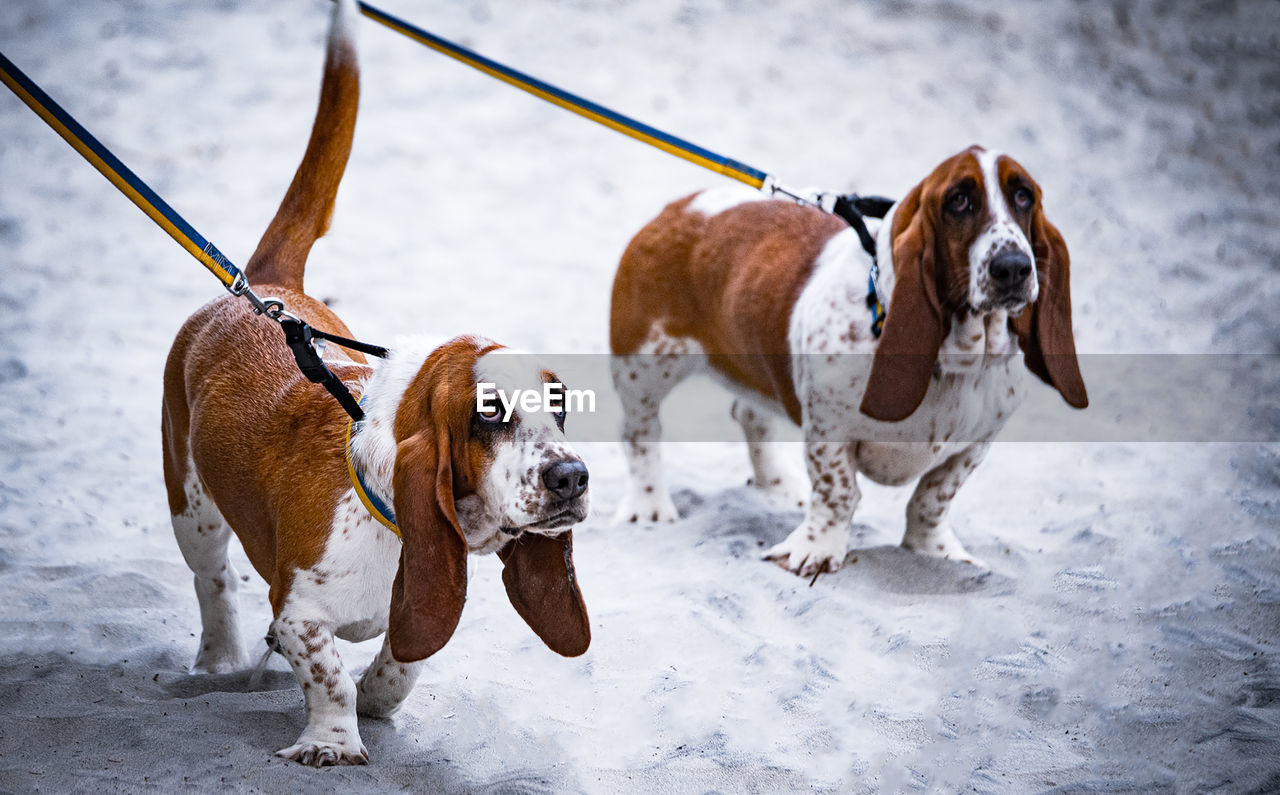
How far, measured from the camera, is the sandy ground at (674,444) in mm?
2951

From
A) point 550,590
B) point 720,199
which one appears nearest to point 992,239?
point 720,199

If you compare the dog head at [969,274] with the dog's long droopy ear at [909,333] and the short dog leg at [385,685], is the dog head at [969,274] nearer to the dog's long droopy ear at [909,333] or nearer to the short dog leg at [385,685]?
the dog's long droopy ear at [909,333]

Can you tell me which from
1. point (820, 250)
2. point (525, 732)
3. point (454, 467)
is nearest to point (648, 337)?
point (820, 250)

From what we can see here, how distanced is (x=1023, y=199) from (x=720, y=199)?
4.26 ft

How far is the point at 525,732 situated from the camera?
9.84ft

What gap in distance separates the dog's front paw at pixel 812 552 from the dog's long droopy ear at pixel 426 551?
181 cm

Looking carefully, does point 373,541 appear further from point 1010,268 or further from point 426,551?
point 1010,268

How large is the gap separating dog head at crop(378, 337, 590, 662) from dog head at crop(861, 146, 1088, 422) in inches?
52.2

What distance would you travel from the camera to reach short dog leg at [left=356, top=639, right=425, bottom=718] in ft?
9.32

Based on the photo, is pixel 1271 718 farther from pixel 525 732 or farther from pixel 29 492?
pixel 29 492

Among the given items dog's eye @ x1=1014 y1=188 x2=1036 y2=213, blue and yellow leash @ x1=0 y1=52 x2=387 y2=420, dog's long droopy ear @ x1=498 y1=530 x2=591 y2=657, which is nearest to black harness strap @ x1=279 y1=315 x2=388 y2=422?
blue and yellow leash @ x1=0 y1=52 x2=387 y2=420

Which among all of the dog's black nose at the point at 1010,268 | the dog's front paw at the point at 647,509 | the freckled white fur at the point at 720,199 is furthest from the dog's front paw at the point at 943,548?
the freckled white fur at the point at 720,199

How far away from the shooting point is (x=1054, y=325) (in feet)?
11.8

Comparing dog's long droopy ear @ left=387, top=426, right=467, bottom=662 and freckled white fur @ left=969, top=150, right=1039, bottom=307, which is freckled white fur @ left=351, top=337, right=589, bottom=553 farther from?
freckled white fur @ left=969, top=150, right=1039, bottom=307
